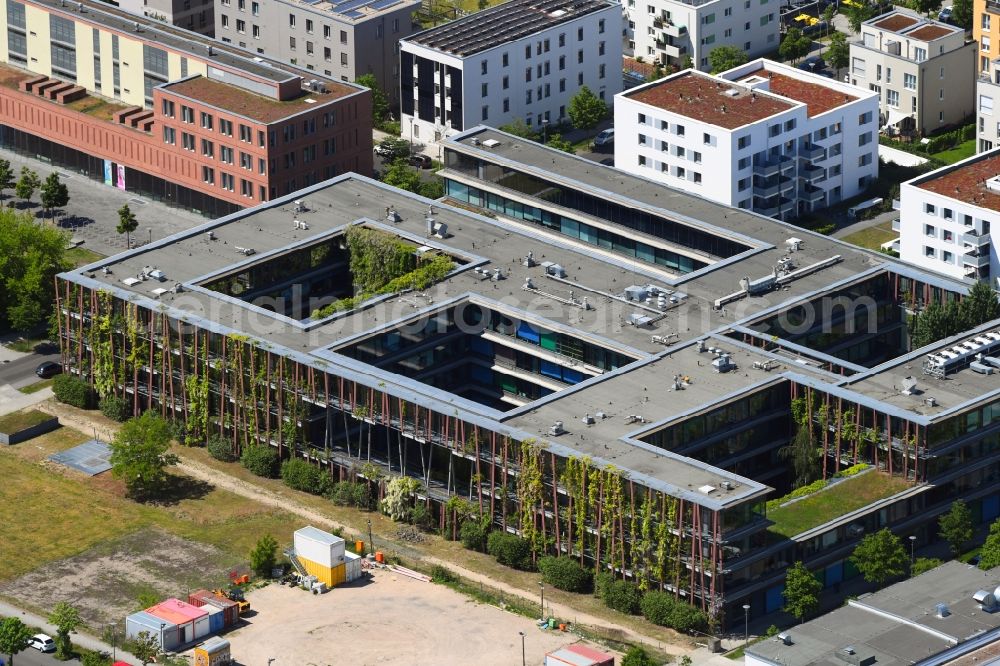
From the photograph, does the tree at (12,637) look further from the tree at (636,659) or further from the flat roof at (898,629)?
the flat roof at (898,629)

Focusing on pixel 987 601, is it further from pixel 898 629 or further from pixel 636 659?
pixel 636 659

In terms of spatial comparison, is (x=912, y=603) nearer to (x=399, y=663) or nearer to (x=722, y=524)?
(x=722, y=524)

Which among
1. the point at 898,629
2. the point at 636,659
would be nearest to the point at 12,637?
the point at 636,659

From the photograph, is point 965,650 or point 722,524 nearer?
point 965,650

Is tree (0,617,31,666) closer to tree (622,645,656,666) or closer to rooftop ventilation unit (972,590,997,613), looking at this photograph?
tree (622,645,656,666)

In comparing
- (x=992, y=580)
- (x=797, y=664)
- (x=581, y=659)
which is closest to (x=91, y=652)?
(x=581, y=659)
